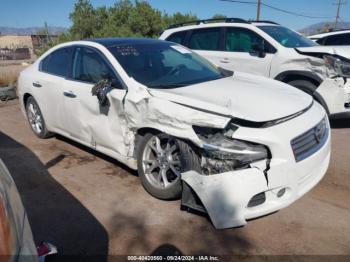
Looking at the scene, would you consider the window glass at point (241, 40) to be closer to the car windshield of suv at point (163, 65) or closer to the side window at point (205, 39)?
the side window at point (205, 39)

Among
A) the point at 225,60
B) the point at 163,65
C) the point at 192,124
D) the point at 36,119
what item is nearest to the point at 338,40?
the point at 225,60

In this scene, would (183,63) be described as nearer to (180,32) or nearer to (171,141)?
(171,141)

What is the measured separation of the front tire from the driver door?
0.96 metres

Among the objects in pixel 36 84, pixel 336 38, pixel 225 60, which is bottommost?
pixel 36 84

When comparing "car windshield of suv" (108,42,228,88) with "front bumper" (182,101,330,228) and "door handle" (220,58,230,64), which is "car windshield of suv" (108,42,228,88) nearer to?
"front bumper" (182,101,330,228)

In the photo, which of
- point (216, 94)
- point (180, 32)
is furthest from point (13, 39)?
point (216, 94)

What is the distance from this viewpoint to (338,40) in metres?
9.29

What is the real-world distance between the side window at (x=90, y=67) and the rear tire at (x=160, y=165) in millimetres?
909

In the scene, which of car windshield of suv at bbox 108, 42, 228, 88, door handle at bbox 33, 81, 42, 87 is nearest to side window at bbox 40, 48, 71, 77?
door handle at bbox 33, 81, 42, 87

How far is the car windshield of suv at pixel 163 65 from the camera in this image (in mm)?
3812

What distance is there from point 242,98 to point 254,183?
0.90m

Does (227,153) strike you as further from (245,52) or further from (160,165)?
(245,52)

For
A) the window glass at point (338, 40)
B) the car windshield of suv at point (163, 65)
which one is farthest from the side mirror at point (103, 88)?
the window glass at point (338, 40)

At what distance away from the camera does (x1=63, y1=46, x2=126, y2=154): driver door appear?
149 inches
